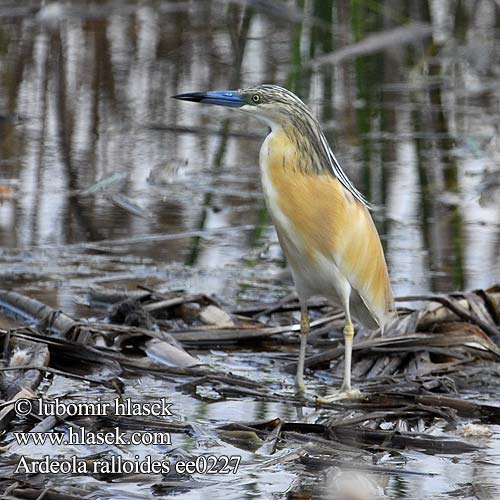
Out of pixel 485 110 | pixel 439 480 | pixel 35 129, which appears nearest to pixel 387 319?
pixel 439 480

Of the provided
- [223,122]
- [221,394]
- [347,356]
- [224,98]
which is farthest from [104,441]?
[223,122]

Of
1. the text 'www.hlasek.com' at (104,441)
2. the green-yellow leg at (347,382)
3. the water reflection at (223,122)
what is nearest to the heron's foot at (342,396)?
the green-yellow leg at (347,382)

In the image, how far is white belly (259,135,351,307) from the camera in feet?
15.3

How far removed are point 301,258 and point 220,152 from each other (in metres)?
3.89

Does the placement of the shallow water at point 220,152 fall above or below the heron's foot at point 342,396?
above

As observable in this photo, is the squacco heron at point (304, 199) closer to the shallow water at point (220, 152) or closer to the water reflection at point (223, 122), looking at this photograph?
the shallow water at point (220, 152)

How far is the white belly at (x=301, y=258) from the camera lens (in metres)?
4.66

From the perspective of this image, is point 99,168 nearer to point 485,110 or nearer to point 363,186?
point 363,186

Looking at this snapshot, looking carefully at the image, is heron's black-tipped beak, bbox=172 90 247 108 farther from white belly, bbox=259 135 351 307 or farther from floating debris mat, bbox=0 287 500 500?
floating debris mat, bbox=0 287 500 500

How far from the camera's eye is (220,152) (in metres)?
8.50

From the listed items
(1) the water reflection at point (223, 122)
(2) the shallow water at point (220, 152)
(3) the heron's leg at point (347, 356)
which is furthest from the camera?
(1) the water reflection at point (223, 122)

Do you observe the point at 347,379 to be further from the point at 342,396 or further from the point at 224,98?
the point at 224,98

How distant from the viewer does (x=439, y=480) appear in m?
3.71

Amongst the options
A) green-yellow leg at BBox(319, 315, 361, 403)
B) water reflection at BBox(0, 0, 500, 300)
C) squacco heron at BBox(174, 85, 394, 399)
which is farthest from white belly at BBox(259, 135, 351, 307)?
water reflection at BBox(0, 0, 500, 300)
